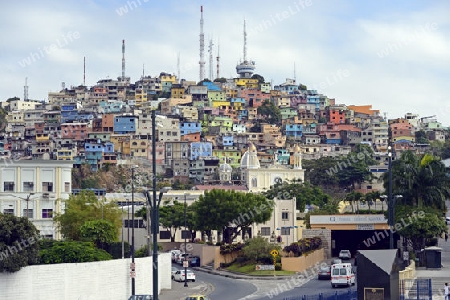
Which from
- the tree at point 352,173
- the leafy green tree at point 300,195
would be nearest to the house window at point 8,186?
the leafy green tree at point 300,195

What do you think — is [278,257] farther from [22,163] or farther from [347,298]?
[347,298]

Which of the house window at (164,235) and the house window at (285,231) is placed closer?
the house window at (285,231)

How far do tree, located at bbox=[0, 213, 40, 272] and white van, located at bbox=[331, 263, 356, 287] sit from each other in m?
A: 16.3

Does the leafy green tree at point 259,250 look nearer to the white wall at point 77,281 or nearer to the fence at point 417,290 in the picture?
the white wall at point 77,281

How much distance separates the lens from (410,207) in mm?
68688

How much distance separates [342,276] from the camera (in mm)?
55312

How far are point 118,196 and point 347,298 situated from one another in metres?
82.6

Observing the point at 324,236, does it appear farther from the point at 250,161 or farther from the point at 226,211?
the point at 250,161

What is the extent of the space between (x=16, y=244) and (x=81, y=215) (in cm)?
2322

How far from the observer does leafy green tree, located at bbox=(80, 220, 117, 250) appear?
64.2m

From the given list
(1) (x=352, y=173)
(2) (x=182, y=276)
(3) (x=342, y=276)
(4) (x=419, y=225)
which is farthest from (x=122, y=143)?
(3) (x=342, y=276)

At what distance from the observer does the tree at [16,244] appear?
45000mm

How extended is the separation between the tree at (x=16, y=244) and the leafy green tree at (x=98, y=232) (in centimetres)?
1520

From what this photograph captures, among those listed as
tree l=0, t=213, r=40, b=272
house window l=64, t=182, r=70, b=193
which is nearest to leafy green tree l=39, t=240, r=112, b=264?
tree l=0, t=213, r=40, b=272
